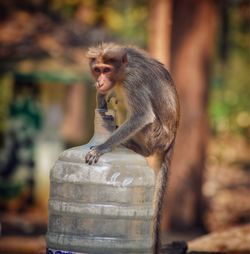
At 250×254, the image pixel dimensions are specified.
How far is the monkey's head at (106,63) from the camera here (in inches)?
391

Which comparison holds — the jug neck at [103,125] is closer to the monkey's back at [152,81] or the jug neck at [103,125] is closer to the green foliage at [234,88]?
the monkey's back at [152,81]

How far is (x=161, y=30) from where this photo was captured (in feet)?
74.0

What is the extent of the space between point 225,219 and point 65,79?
489 centimetres

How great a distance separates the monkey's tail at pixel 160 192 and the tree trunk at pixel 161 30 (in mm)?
11469

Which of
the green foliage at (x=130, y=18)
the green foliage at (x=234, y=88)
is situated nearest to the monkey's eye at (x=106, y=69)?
the green foliage at (x=234, y=88)

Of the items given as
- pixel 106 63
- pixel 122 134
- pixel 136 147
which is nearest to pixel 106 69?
pixel 106 63

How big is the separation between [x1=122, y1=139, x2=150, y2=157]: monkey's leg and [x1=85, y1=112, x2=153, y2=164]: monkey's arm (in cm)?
14

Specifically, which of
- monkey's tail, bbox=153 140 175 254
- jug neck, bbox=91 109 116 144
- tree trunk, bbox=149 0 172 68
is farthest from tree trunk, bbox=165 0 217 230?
jug neck, bbox=91 109 116 144

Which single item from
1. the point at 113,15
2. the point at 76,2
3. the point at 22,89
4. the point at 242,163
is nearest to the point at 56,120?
the point at 22,89

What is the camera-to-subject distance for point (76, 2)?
32.5m

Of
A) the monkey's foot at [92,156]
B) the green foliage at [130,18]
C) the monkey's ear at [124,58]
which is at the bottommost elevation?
the green foliage at [130,18]

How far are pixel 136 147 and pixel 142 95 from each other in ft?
1.62

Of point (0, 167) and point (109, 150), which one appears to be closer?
point (109, 150)

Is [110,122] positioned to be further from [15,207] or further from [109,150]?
[15,207]
